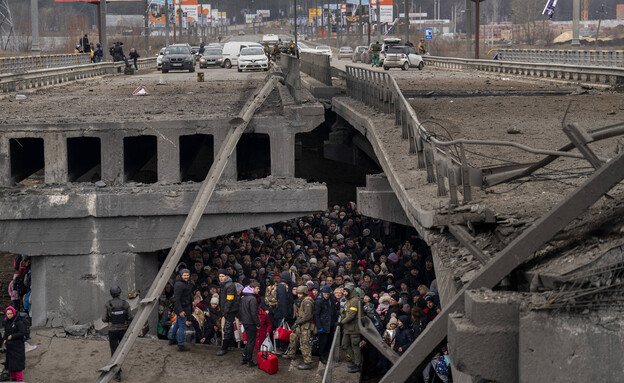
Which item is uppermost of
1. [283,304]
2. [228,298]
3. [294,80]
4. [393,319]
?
[294,80]

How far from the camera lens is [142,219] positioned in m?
19.1

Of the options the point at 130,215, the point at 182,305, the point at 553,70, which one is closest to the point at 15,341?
the point at 182,305

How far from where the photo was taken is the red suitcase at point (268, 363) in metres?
14.4

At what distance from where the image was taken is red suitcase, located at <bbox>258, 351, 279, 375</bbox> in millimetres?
14438

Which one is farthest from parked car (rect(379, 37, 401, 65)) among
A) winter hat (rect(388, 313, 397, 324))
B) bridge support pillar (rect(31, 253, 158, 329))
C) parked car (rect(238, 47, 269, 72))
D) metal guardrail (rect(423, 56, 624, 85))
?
winter hat (rect(388, 313, 397, 324))

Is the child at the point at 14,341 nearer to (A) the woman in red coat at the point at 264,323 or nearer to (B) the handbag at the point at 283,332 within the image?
(A) the woman in red coat at the point at 264,323

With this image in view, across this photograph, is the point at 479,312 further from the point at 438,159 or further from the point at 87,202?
the point at 87,202

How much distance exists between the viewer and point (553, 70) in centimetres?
4050

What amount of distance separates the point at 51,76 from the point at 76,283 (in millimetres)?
24352

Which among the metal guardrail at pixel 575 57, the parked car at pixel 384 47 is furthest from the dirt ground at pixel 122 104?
the parked car at pixel 384 47

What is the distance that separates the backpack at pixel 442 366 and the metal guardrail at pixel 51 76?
82.1ft

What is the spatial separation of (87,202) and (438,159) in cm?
975

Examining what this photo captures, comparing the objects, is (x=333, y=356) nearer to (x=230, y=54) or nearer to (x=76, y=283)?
(x=76, y=283)

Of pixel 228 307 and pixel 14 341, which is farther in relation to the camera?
pixel 228 307
